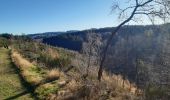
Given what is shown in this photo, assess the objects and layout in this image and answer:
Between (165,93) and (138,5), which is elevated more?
(138,5)

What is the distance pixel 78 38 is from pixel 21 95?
124m

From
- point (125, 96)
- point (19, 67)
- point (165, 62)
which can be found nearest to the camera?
point (125, 96)

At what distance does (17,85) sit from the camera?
18328mm

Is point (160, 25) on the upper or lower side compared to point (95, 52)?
upper

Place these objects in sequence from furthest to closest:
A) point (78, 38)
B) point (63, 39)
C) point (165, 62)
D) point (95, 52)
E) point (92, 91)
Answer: point (63, 39) < point (78, 38) < point (95, 52) < point (165, 62) < point (92, 91)

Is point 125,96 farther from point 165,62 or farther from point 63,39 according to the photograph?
point 63,39

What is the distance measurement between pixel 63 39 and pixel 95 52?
116390 millimetres

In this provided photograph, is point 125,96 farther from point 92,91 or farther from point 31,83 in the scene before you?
point 31,83

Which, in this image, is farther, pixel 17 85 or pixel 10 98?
pixel 17 85

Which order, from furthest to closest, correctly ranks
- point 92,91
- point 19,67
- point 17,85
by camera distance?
point 19,67 < point 17,85 < point 92,91

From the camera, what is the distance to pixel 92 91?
14.6 meters

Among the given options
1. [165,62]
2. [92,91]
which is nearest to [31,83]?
[92,91]

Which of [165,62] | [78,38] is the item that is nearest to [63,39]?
[78,38]

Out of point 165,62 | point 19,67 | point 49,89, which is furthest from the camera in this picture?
point 19,67
